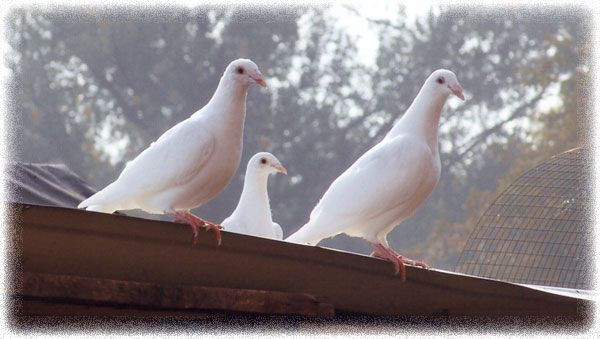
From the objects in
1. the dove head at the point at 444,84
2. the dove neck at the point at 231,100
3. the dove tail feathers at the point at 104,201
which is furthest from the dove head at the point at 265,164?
the dove tail feathers at the point at 104,201

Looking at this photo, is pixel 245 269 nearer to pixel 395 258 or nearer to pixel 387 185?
pixel 395 258

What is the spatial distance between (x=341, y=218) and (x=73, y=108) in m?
17.6

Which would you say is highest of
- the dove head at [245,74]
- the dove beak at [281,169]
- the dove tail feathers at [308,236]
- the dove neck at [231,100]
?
the dove beak at [281,169]

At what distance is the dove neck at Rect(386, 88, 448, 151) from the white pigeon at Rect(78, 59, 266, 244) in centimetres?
86

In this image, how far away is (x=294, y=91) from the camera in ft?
71.3

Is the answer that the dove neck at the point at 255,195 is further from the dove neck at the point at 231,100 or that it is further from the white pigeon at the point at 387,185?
the dove neck at the point at 231,100

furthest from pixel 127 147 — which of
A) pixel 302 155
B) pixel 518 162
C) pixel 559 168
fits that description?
pixel 559 168

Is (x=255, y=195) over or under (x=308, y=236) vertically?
over

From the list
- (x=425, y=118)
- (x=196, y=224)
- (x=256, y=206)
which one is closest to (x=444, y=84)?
(x=425, y=118)

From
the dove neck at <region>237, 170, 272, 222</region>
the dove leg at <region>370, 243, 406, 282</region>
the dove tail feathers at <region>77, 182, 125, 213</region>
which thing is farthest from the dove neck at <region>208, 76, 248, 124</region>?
the dove neck at <region>237, 170, 272, 222</region>

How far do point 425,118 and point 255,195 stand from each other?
1799mm

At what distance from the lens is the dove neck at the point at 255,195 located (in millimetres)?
6715

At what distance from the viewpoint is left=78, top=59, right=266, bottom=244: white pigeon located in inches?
178

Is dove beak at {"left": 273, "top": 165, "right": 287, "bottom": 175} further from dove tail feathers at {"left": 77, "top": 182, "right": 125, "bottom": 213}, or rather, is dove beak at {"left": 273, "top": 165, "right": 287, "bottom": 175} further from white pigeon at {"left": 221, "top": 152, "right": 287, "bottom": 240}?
dove tail feathers at {"left": 77, "top": 182, "right": 125, "bottom": 213}
